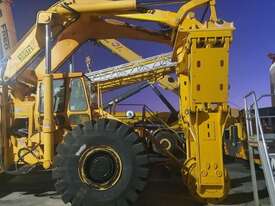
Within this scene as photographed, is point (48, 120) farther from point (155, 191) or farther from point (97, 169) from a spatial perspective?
point (155, 191)

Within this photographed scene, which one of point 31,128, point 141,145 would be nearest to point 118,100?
point 31,128

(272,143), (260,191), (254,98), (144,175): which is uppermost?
(254,98)

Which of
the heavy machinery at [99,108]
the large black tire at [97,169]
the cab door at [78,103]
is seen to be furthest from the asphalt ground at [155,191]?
the cab door at [78,103]

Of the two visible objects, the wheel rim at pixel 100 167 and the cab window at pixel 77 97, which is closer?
the wheel rim at pixel 100 167

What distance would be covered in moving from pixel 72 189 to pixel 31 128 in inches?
108

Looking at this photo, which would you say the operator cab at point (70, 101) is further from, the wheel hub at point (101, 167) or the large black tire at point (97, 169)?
the wheel hub at point (101, 167)

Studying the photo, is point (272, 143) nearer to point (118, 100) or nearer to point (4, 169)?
point (4, 169)

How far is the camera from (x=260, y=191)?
1162 cm

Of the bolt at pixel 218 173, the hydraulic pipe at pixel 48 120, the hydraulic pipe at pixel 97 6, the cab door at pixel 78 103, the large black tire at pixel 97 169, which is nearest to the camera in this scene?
the large black tire at pixel 97 169

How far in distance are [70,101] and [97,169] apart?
245 cm

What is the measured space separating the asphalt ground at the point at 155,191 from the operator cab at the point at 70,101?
189 cm

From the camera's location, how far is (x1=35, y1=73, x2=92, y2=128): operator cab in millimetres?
10906

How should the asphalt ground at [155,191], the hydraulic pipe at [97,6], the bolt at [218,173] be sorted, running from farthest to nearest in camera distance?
the hydraulic pipe at [97,6]
the asphalt ground at [155,191]
the bolt at [218,173]

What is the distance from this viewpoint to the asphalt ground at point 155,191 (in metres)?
10.4
